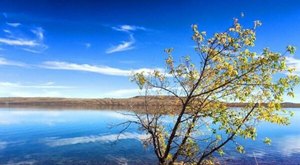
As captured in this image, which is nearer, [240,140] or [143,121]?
[143,121]

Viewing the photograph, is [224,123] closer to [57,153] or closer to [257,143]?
[57,153]

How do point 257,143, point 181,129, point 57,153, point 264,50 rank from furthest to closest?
point 257,143, point 57,153, point 181,129, point 264,50

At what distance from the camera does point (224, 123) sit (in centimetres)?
1557

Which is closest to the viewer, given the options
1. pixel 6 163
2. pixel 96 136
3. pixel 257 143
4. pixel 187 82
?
pixel 187 82

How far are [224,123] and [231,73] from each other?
7.22ft

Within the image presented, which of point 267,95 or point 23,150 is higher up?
point 267,95

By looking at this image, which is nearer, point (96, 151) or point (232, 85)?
point (232, 85)

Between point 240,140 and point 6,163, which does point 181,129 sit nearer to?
point 6,163

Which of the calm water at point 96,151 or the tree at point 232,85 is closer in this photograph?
the tree at point 232,85

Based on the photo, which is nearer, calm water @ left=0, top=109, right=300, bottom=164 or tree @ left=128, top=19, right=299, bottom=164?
tree @ left=128, top=19, right=299, bottom=164

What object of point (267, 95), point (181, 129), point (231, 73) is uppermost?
point (231, 73)

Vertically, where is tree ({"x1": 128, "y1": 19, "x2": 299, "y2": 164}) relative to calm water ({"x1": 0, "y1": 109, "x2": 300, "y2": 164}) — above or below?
above

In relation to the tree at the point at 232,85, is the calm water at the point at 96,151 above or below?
below

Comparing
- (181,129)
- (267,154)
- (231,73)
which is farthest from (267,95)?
(267,154)
